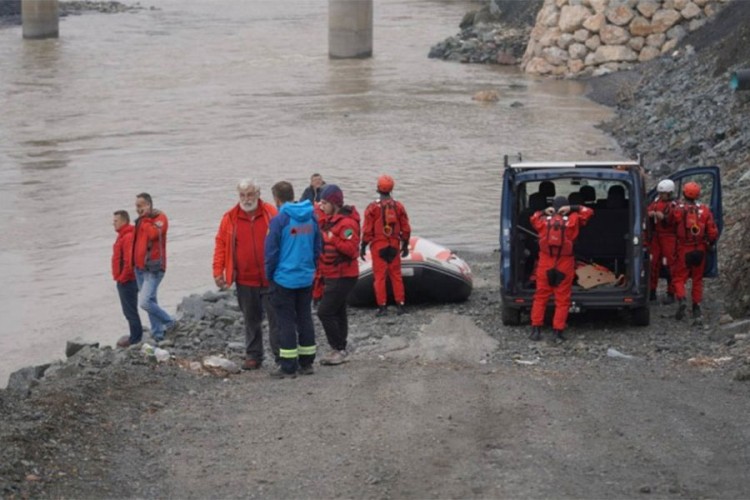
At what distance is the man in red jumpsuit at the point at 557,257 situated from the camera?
12336 millimetres

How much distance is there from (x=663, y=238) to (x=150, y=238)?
507 centimetres

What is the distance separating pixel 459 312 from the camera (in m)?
14.5

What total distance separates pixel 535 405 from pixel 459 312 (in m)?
5.08

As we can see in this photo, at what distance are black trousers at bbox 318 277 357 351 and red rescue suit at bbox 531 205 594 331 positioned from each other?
1.82 meters

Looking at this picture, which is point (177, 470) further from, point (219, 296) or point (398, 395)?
point (219, 296)

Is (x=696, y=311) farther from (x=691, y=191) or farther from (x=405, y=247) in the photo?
(x=405, y=247)

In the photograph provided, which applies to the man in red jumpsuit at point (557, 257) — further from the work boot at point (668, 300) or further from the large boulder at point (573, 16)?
the large boulder at point (573, 16)

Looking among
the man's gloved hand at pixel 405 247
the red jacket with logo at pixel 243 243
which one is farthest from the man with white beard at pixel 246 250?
the man's gloved hand at pixel 405 247

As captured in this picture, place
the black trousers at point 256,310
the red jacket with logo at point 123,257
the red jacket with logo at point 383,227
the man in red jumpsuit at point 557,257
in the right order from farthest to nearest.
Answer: the red jacket with logo at point 383,227 → the red jacket with logo at point 123,257 → the man in red jumpsuit at point 557,257 → the black trousers at point 256,310

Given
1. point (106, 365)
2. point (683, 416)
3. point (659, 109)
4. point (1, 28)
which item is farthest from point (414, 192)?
point (1, 28)

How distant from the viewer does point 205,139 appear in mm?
33906

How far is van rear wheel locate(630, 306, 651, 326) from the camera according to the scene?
43.2ft

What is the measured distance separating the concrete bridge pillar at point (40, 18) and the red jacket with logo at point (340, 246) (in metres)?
49.0

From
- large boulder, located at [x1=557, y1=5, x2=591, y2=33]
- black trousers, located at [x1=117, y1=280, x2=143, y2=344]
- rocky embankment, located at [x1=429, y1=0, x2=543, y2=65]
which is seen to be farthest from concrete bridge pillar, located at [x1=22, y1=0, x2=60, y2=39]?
black trousers, located at [x1=117, y1=280, x2=143, y2=344]
